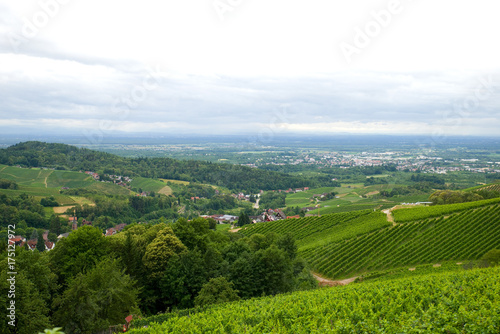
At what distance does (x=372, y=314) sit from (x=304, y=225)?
3577cm

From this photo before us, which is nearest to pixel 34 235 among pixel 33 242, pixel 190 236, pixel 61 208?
pixel 33 242

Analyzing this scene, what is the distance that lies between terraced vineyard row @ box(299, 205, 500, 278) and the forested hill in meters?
89.9

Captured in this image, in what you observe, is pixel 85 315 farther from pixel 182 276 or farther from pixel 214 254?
pixel 214 254

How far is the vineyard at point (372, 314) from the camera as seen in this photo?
32.0 feet

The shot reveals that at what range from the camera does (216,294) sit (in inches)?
752

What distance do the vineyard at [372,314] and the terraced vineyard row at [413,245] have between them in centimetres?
1351

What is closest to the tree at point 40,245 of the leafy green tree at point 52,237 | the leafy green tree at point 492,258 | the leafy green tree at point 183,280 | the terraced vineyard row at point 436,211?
the leafy green tree at point 52,237

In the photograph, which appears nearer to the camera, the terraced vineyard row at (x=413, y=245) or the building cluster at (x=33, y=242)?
the terraced vineyard row at (x=413, y=245)

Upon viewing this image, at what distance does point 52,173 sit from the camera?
103 metres

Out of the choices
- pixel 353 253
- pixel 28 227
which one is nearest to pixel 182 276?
pixel 353 253

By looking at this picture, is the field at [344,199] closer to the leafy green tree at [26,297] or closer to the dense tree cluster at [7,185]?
the leafy green tree at [26,297]

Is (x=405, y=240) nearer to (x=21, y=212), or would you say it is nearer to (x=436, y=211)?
(x=436, y=211)

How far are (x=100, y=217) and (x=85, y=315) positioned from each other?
6250 centimetres

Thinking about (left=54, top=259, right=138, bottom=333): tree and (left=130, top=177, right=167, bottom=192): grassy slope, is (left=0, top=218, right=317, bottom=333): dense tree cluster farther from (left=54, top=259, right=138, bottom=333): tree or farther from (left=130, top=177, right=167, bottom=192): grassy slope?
(left=130, top=177, right=167, bottom=192): grassy slope
